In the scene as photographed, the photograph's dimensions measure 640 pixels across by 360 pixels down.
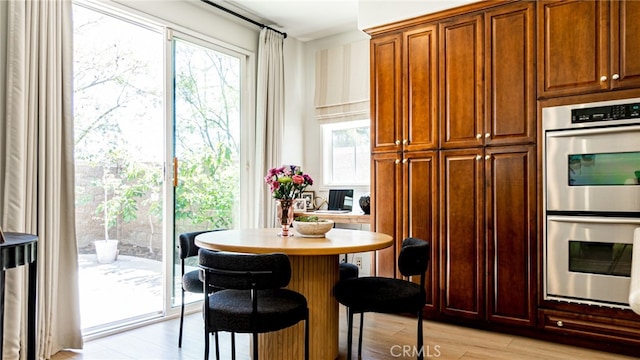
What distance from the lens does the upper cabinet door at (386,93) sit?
345 centimetres

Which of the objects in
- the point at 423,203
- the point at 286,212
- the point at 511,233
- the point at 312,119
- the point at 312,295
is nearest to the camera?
the point at 312,295

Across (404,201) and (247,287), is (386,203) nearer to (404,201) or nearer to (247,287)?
(404,201)

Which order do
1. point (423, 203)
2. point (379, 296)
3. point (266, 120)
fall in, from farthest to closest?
point (266, 120) → point (423, 203) → point (379, 296)

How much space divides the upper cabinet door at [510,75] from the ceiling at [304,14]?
0.95m

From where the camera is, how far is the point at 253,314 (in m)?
1.82

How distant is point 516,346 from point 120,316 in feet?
9.47

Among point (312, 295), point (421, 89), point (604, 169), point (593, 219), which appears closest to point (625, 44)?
point (604, 169)

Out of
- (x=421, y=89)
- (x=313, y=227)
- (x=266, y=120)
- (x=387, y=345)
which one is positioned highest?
(x=421, y=89)

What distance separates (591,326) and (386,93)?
2220 millimetres

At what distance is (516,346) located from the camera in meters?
2.77

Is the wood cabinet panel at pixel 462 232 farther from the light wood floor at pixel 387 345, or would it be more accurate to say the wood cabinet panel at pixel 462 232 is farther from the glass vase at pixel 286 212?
the glass vase at pixel 286 212

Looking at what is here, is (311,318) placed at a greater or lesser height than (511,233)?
lesser

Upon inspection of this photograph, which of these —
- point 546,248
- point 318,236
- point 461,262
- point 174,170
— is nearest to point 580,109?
point 546,248

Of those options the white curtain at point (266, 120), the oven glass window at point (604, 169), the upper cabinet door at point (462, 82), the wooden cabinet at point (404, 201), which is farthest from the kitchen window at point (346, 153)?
the oven glass window at point (604, 169)
